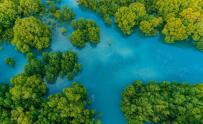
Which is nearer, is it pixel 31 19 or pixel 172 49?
pixel 31 19

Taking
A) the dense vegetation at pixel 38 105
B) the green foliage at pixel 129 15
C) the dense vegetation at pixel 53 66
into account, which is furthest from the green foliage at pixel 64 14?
the dense vegetation at pixel 38 105

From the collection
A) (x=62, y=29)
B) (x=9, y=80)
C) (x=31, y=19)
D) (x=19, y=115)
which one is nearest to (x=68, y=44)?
(x=62, y=29)

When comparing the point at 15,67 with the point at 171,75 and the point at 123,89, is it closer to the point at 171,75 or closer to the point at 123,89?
the point at 123,89

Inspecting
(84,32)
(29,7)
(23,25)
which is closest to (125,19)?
(84,32)

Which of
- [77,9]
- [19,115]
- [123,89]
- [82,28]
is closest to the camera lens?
[19,115]

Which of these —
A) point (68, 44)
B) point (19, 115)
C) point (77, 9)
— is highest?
point (77, 9)

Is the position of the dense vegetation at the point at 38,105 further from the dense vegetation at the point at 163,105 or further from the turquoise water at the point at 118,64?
the dense vegetation at the point at 163,105

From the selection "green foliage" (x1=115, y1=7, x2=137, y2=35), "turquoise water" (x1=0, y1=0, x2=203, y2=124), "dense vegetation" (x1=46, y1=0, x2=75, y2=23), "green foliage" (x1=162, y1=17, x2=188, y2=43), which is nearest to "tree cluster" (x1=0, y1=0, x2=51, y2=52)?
"dense vegetation" (x1=46, y1=0, x2=75, y2=23)
